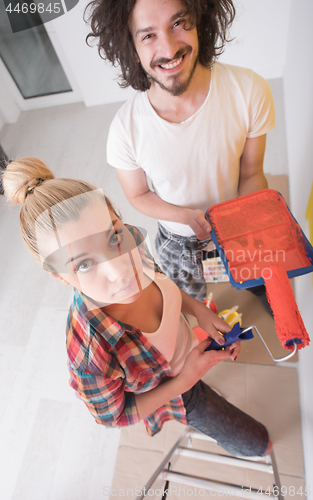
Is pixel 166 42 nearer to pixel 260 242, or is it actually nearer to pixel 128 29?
pixel 128 29

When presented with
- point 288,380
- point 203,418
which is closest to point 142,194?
point 203,418

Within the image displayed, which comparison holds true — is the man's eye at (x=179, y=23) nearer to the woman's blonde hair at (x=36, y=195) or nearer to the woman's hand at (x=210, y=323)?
the woman's blonde hair at (x=36, y=195)

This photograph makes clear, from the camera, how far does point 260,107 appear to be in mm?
791

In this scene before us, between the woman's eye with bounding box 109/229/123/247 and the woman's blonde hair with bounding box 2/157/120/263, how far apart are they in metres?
0.07

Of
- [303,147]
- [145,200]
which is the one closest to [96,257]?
[145,200]

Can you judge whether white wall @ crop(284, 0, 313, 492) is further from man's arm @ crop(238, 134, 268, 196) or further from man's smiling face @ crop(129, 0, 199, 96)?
man's smiling face @ crop(129, 0, 199, 96)

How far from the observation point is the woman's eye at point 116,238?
1.78 feet

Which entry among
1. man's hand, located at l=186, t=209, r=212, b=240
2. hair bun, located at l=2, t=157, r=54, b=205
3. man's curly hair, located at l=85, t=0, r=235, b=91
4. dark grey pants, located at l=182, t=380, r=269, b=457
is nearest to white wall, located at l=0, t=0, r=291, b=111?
man's curly hair, located at l=85, t=0, r=235, b=91

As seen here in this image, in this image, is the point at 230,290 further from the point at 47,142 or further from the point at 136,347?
the point at 47,142

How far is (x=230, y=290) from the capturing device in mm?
1336

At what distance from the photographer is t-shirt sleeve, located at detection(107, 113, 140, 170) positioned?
2.79 feet

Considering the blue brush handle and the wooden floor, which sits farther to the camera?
the wooden floor

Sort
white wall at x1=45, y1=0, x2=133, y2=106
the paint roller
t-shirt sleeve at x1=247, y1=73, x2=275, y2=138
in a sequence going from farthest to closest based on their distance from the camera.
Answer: white wall at x1=45, y1=0, x2=133, y2=106, t-shirt sleeve at x1=247, y1=73, x2=275, y2=138, the paint roller

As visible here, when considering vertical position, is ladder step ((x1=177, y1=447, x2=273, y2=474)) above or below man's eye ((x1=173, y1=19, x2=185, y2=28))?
below
